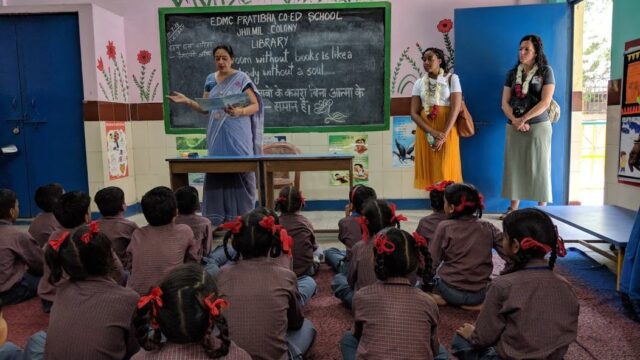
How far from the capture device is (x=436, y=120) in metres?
4.34

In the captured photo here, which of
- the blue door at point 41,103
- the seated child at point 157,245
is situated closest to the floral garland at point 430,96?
the seated child at point 157,245

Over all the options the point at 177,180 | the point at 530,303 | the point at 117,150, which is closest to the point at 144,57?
the point at 117,150

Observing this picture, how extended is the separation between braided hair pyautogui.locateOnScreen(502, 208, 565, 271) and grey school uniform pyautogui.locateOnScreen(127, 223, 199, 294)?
139cm

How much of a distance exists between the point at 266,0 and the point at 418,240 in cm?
432

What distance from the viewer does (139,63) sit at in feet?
18.1

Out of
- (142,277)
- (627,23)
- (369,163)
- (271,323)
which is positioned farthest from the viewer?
(369,163)

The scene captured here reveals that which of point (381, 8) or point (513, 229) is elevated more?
point (381, 8)

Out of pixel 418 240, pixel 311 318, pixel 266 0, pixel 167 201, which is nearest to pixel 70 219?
pixel 167 201

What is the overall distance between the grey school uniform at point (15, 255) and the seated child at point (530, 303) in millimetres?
2268

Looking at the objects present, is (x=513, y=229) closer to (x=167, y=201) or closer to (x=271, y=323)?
(x=271, y=323)

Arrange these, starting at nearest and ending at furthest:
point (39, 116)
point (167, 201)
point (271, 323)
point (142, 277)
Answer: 1. point (271, 323)
2. point (142, 277)
3. point (167, 201)
4. point (39, 116)

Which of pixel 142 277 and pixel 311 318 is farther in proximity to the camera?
pixel 311 318

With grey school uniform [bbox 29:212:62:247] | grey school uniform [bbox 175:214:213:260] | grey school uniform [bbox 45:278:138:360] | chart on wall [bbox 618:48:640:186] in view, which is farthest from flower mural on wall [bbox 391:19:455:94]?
grey school uniform [bbox 45:278:138:360]

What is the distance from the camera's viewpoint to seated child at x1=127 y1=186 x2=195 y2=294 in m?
2.26
